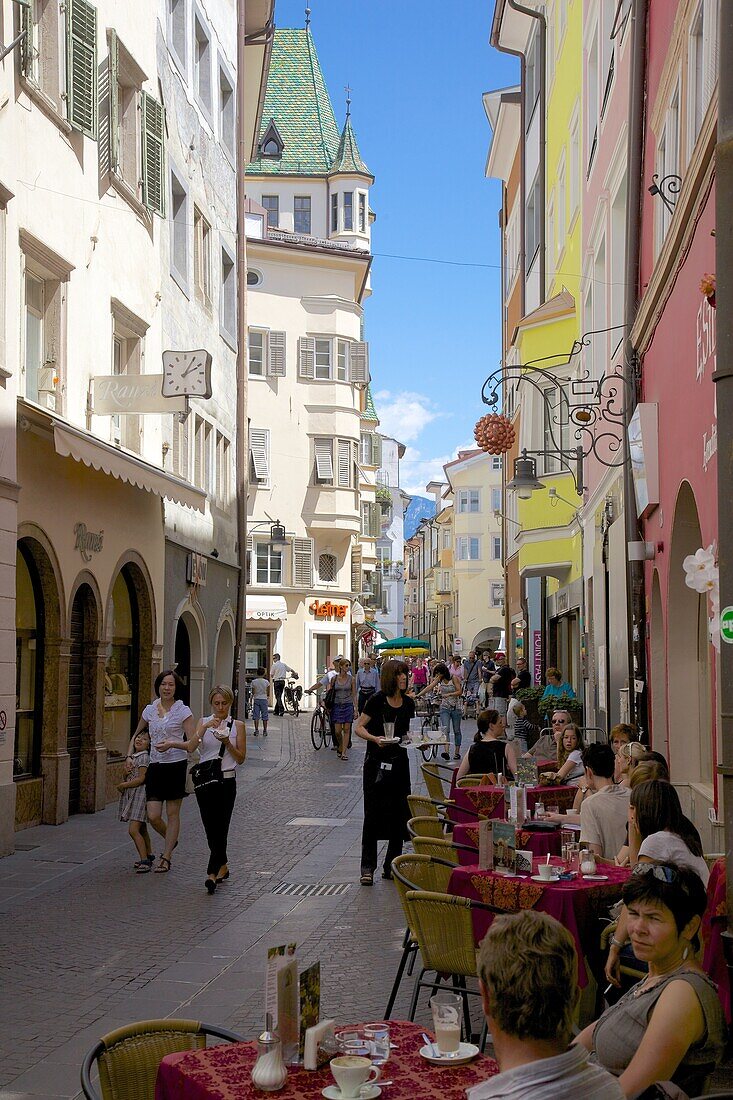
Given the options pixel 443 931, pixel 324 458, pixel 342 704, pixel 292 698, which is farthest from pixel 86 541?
pixel 324 458

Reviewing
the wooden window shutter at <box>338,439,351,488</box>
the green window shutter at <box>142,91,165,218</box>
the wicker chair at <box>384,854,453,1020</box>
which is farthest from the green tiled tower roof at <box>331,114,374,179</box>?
the wicker chair at <box>384,854,453,1020</box>

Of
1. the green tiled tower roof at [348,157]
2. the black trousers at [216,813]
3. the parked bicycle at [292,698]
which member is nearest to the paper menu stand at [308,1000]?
the black trousers at [216,813]

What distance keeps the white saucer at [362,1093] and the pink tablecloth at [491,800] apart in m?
7.73

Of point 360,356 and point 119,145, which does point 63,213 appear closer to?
point 119,145

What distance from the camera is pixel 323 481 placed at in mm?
49094

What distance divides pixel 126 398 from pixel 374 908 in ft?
27.3

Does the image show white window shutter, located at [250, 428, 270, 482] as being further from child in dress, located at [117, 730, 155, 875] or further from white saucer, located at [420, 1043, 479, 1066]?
white saucer, located at [420, 1043, 479, 1066]

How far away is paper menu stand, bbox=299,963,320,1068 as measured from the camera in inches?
158

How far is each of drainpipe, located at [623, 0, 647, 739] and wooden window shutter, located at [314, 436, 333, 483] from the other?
115 ft

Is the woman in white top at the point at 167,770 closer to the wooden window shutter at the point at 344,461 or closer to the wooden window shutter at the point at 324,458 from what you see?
the wooden window shutter at the point at 324,458

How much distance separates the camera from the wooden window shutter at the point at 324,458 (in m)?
49.0

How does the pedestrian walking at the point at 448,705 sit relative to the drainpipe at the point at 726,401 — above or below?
below

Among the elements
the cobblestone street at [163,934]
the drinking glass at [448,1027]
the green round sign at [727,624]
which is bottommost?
the cobblestone street at [163,934]

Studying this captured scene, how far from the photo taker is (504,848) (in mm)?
7195
